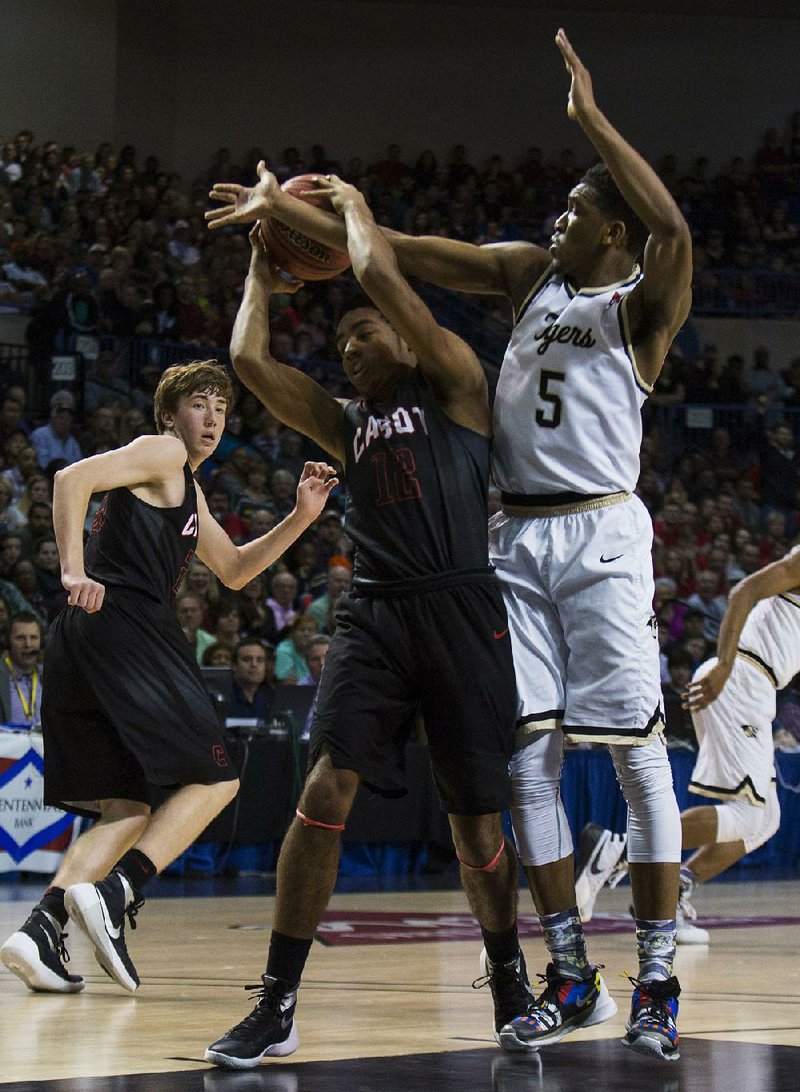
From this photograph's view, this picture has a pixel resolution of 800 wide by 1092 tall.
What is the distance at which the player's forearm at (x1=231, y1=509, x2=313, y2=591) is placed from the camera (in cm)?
499

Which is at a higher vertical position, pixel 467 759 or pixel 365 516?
pixel 365 516

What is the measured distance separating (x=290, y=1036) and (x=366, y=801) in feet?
19.1

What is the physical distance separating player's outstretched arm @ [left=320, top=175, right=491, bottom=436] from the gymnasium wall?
15602 mm

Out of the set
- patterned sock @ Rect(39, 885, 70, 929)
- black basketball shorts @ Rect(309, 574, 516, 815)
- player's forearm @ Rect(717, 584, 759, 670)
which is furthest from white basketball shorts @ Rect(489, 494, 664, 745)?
player's forearm @ Rect(717, 584, 759, 670)

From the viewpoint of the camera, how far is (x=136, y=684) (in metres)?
4.96

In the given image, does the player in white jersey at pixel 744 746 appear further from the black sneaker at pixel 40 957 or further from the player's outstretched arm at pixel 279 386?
the player's outstretched arm at pixel 279 386

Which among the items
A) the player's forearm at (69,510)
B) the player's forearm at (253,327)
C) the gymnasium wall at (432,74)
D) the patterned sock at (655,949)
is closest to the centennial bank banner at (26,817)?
the player's forearm at (69,510)

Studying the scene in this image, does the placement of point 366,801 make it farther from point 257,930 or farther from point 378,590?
point 378,590

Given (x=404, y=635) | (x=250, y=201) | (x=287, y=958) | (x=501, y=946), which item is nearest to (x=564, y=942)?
(x=501, y=946)

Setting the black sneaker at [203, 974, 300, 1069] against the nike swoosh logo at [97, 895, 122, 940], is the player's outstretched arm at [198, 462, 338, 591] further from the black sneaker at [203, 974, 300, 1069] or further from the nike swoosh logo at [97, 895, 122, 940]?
the black sneaker at [203, 974, 300, 1069]

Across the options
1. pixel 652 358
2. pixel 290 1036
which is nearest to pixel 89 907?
pixel 290 1036

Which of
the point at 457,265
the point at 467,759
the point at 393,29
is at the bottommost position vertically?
the point at 467,759

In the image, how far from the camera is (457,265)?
4.20 m

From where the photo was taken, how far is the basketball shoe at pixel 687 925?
6.79 metres
